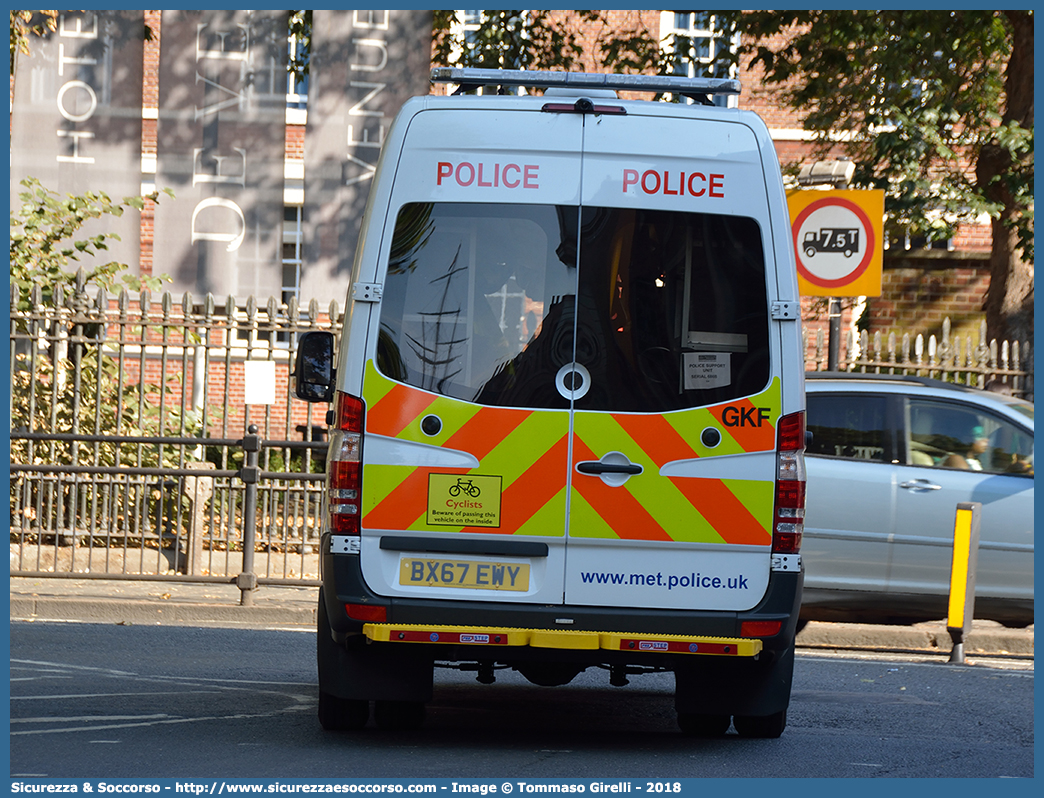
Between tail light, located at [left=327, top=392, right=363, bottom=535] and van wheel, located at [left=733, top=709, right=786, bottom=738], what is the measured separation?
6.89ft

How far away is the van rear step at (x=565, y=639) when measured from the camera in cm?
511

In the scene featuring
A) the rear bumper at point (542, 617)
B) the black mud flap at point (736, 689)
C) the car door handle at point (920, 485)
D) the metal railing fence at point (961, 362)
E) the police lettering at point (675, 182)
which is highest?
the police lettering at point (675, 182)

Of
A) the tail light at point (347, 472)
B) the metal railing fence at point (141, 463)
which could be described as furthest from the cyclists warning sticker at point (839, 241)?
the tail light at point (347, 472)

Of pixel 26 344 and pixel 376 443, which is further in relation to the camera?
pixel 26 344

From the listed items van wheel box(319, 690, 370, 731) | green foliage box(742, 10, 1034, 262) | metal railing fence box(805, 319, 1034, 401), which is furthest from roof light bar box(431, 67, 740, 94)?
green foliage box(742, 10, 1034, 262)

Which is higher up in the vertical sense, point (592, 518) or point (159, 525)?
point (592, 518)

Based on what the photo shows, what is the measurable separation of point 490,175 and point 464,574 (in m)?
1.59

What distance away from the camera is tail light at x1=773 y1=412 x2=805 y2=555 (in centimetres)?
521

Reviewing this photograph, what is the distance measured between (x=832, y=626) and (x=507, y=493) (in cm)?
535

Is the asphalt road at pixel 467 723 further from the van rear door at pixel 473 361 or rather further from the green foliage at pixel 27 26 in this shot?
the green foliage at pixel 27 26

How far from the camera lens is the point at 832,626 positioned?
9758mm

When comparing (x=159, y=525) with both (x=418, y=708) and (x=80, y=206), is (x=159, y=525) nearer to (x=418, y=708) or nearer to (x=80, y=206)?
(x=80, y=206)

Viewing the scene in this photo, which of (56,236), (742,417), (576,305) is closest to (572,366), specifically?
(576,305)

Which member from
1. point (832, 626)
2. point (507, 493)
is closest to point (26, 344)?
point (832, 626)
